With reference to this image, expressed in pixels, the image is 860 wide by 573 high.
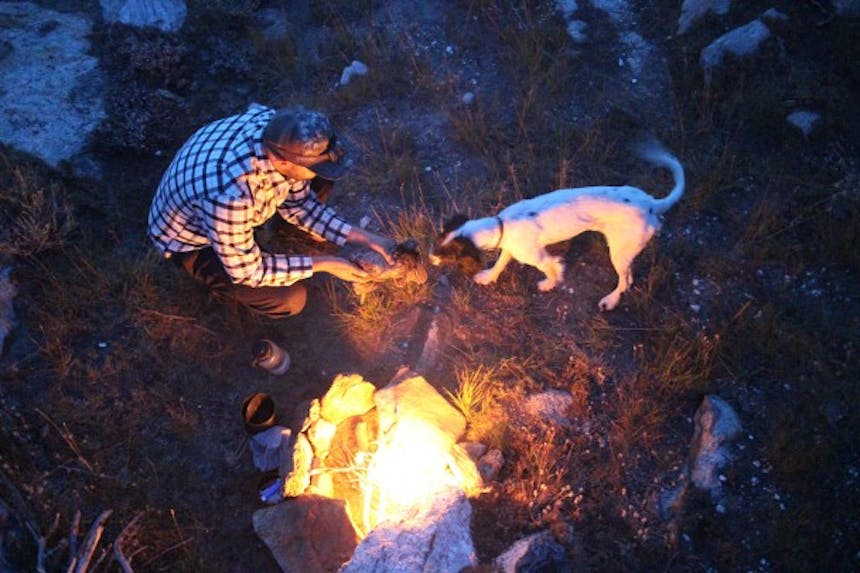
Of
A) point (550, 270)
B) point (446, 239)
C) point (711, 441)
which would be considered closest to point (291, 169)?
point (446, 239)

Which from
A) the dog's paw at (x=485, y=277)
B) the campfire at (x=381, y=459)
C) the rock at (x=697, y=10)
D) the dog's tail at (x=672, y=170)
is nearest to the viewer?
the campfire at (x=381, y=459)

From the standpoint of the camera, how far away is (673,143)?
439cm

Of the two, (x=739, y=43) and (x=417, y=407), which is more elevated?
(x=739, y=43)

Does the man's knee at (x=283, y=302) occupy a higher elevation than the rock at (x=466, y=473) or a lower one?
higher

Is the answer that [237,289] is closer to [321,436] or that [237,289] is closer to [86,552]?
[321,436]

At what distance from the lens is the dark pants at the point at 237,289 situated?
339cm

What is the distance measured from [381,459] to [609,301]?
1.85 metres

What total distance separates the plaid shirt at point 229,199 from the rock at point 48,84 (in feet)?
6.95

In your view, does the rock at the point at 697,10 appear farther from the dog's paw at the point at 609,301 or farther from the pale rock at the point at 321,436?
the pale rock at the point at 321,436

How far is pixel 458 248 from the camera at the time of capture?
3266 mm

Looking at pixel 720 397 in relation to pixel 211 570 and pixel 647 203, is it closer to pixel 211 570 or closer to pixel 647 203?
pixel 647 203

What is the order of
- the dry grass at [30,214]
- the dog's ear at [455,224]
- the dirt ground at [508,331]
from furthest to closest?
1. the dry grass at [30,214]
2. the dog's ear at [455,224]
3. the dirt ground at [508,331]

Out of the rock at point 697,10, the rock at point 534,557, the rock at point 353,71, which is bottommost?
the rock at point 534,557

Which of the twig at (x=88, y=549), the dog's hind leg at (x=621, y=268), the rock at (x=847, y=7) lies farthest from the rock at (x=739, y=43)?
the twig at (x=88, y=549)
